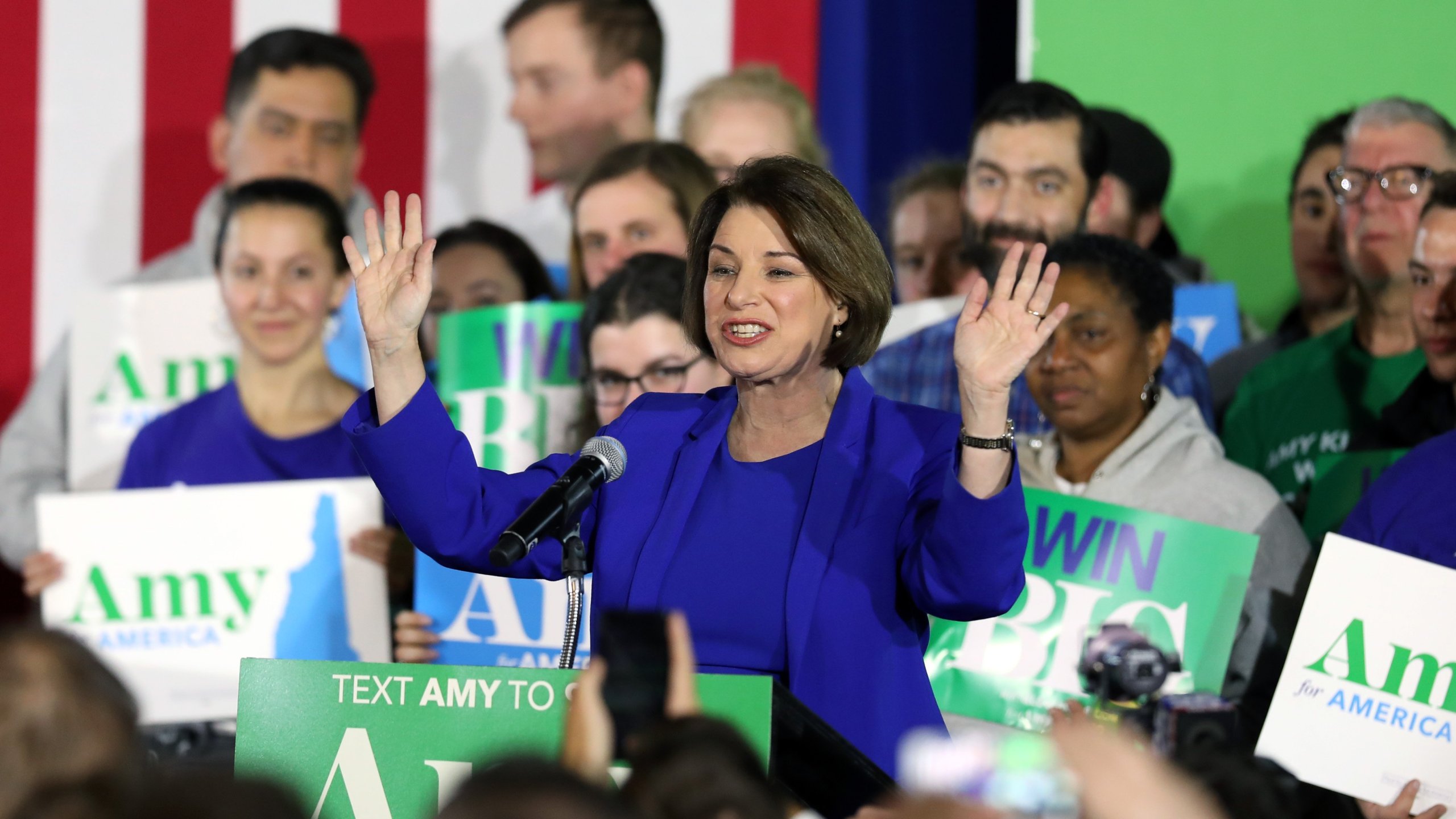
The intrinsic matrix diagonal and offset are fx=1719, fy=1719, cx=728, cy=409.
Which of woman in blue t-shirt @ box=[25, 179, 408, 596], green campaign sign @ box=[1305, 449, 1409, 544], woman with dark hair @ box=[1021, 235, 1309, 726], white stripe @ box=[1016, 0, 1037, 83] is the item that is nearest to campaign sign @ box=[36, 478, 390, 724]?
woman in blue t-shirt @ box=[25, 179, 408, 596]

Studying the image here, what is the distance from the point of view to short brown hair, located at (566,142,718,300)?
13.8 feet

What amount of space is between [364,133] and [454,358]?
93.5 inches

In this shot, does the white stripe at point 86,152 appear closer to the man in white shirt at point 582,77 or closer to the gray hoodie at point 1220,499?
the man in white shirt at point 582,77

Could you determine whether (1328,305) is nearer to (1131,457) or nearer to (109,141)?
(1131,457)

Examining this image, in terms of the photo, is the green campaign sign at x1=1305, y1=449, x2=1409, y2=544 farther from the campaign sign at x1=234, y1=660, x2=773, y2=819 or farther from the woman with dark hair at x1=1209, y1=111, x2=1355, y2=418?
the campaign sign at x1=234, y1=660, x2=773, y2=819

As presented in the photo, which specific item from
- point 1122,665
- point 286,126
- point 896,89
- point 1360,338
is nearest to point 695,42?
point 896,89

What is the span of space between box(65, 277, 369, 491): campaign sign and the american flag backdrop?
1.33 meters

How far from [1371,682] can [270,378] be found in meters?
2.62

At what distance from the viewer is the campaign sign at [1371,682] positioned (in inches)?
118

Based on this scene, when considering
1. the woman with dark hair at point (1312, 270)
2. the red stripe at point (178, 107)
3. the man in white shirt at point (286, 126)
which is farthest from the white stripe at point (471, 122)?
the woman with dark hair at point (1312, 270)

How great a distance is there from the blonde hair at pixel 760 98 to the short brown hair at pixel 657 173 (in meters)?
0.58

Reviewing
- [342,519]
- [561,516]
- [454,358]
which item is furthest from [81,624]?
[561,516]

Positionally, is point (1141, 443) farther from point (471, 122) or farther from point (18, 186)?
point (18, 186)

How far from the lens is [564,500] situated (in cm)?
209
